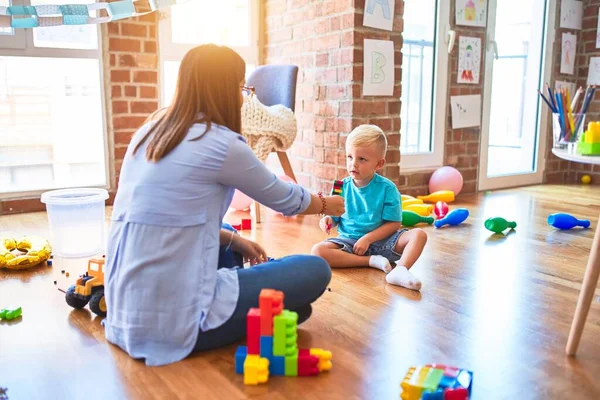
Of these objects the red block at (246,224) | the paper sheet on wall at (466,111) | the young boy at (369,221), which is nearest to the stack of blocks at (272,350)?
the young boy at (369,221)

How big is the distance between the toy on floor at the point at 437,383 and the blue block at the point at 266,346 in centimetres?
28

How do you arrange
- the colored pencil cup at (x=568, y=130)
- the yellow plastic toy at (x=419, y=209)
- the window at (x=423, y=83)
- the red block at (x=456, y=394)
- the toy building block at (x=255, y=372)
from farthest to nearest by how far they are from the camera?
the window at (x=423, y=83) → the yellow plastic toy at (x=419, y=209) → the colored pencil cup at (x=568, y=130) → the toy building block at (x=255, y=372) → the red block at (x=456, y=394)

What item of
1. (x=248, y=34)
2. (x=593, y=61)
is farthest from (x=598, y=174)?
(x=248, y=34)

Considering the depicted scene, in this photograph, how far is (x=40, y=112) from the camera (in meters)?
3.06

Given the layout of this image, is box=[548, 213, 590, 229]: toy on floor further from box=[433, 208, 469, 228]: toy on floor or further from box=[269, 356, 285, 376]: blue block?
box=[269, 356, 285, 376]: blue block

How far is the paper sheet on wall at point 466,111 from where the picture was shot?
3.65 metres

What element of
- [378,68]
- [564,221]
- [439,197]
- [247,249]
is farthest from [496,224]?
[247,249]

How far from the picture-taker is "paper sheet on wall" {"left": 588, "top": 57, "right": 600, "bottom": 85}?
4227 mm

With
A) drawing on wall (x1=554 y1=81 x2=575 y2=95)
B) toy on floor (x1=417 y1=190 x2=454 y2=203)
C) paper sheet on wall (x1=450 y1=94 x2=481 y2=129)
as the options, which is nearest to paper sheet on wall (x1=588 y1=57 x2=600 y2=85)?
drawing on wall (x1=554 y1=81 x2=575 y2=95)

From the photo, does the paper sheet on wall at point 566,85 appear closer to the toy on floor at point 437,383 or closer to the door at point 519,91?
the door at point 519,91

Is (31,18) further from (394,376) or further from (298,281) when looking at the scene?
(394,376)

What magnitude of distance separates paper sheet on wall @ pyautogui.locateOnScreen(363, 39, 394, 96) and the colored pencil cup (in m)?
1.61

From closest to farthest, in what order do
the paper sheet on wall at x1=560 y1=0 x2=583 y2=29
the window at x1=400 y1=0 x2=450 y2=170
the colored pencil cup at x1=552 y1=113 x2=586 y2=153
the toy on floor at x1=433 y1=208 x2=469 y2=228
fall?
the colored pencil cup at x1=552 y1=113 x2=586 y2=153
the toy on floor at x1=433 y1=208 x2=469 y2=228
the window at x1=400 y1=0 x2=450 y2=170
the paper sheet on wall at x1=560 y1=0 x2=583 y2=29

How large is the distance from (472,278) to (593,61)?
3.10 m
